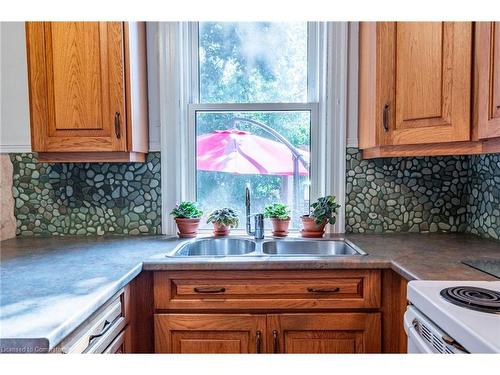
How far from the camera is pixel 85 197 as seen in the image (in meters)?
2.12

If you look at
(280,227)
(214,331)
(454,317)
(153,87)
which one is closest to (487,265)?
(454,317)

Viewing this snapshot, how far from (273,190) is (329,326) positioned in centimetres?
92

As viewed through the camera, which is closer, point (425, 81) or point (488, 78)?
point (488, 78)

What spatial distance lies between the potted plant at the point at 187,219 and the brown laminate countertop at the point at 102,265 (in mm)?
102

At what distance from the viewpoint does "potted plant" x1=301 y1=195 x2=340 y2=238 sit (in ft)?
6.53

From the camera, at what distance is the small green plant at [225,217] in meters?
2.04

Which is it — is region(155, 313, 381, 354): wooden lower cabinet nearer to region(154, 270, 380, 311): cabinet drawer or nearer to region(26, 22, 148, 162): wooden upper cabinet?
region(154, 270, 380, 311): cabinet drawer

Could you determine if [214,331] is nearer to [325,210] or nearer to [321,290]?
[321,290]

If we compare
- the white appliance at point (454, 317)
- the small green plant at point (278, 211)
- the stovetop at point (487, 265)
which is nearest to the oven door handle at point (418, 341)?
the white appliance at point (454, 317)

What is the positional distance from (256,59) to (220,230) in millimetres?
1036

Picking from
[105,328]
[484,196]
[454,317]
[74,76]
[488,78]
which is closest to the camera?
[454,317]
